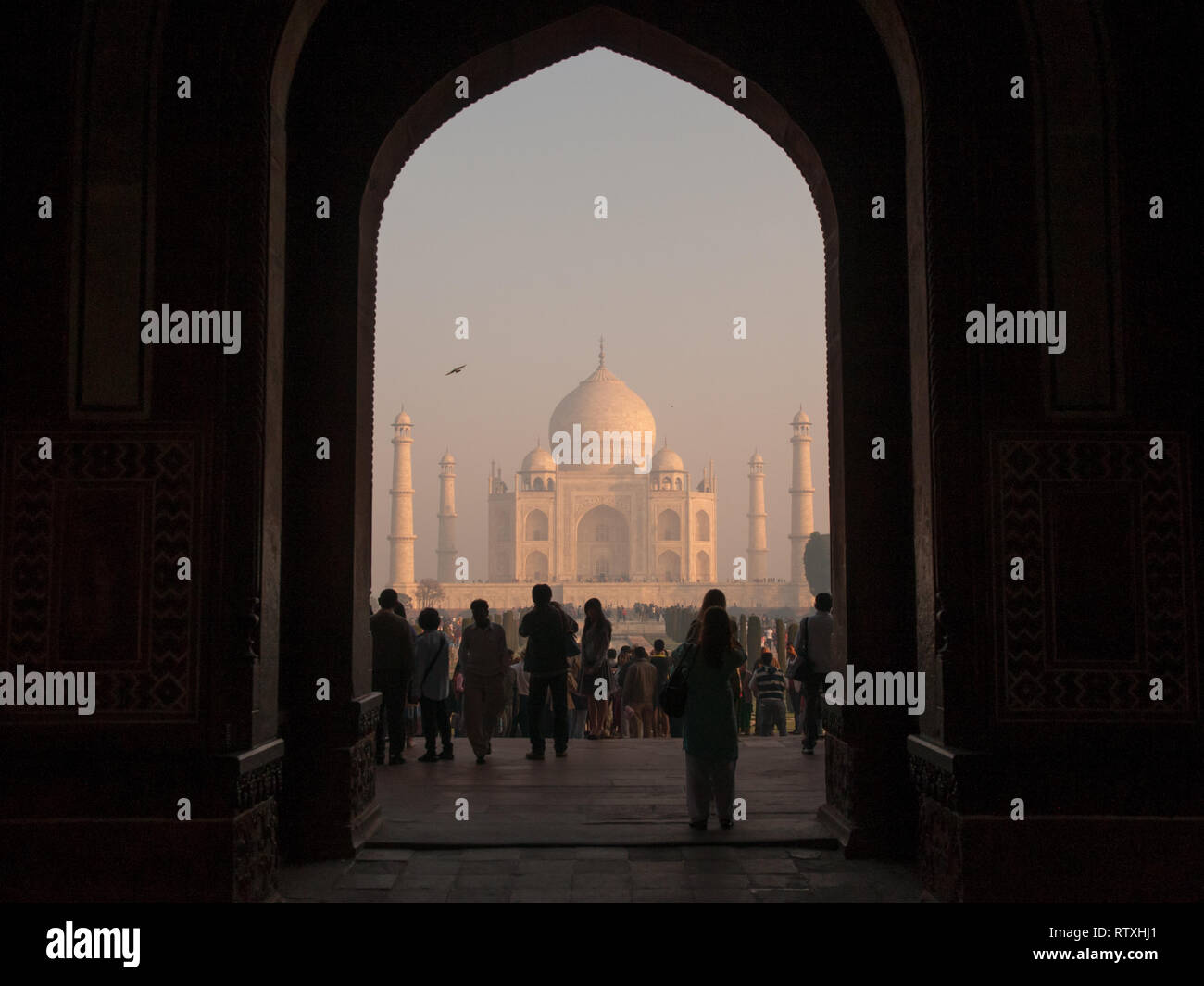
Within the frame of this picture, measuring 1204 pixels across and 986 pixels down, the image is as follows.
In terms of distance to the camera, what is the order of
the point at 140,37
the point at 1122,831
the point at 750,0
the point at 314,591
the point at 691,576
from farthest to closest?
the point at 691,576
the point at 750,0
the point at 314,591
the point at 140,37
the point at 1122,831

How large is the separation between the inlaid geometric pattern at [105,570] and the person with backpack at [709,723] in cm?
179

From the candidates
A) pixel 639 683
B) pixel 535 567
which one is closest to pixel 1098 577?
pixel 639 683

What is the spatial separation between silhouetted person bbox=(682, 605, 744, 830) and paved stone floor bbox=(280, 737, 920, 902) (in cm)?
11

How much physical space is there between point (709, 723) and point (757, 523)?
42.8 metres

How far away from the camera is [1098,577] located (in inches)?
112

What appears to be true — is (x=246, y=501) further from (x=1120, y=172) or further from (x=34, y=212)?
(x=1120, y=172)

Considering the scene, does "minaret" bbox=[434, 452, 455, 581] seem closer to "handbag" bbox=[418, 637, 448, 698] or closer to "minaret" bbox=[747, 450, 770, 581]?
"minaret" bbox=[747, 450, 770, 581]

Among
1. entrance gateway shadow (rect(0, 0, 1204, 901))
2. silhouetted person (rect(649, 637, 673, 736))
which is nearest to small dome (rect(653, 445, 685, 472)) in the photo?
silhouetted person (rect(649, 637, 673, 736))

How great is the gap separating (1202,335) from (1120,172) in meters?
0.44

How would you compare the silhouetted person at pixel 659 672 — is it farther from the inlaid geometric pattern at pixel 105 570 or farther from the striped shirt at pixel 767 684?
the inlaid geometric pattern at pixel 105 570

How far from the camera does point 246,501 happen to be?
9.52 ft

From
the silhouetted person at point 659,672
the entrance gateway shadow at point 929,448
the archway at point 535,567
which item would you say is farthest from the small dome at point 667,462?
the entrance gateway shadow at point 929,448

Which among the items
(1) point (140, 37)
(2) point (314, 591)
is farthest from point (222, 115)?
(2) point (314, 591)

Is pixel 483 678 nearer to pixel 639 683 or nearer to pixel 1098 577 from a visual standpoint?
pixel 639 683
